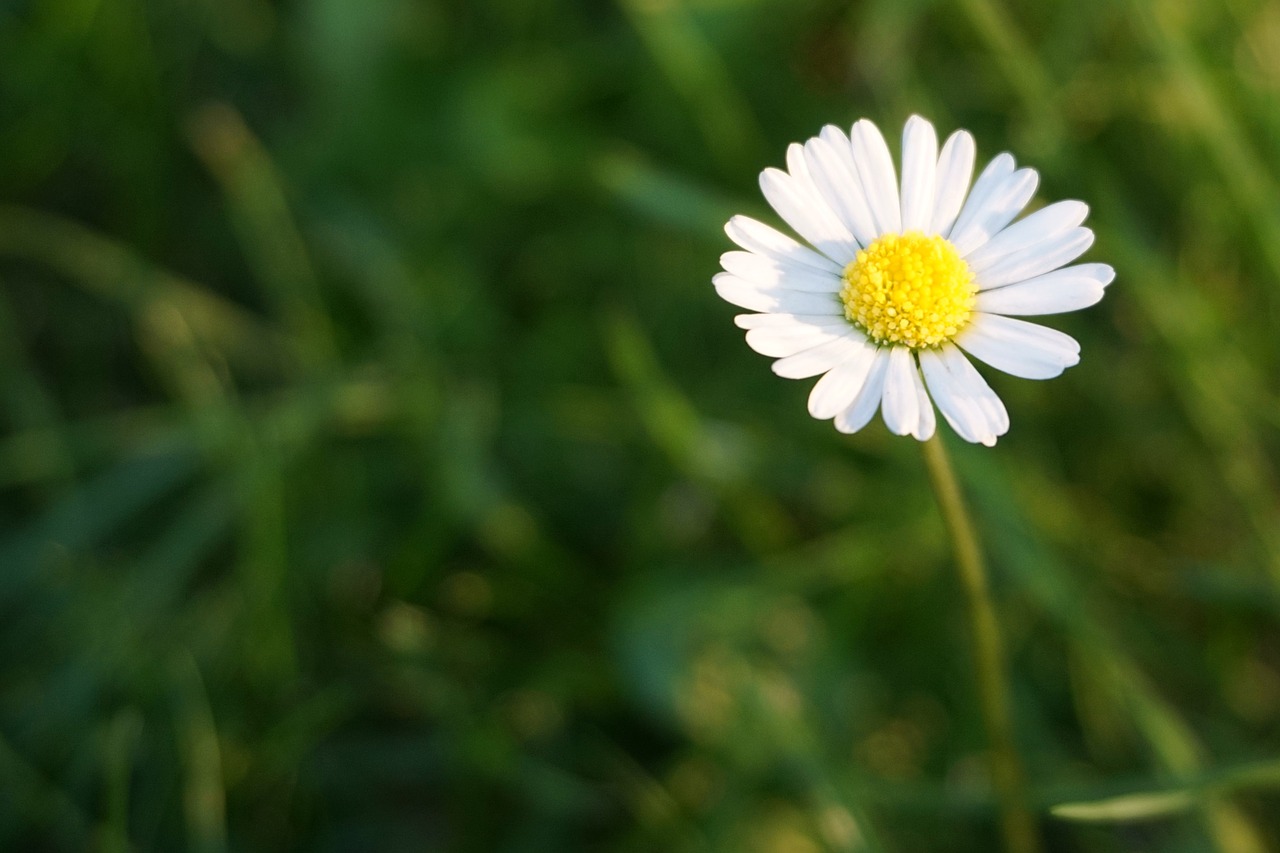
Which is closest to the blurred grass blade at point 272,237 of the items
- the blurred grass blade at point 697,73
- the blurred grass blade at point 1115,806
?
the blurred grass blade at point 697,73

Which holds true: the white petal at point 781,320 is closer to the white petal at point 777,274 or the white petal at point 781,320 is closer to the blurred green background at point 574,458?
the white petal at point 777,274

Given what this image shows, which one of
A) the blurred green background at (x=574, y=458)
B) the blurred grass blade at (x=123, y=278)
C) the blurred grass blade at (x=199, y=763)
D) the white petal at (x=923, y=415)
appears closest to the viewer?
the white petal at (x=923, y=415)

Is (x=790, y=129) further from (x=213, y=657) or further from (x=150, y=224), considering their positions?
(x=213, y=657)

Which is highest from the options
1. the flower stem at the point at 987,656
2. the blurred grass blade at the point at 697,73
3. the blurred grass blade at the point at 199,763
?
the blurred grass blade at the point at 697,73

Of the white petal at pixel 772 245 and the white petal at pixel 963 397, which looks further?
the white petal at pixel 772 245

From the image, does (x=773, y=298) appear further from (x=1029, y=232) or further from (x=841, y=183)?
(x=1029, y=232)

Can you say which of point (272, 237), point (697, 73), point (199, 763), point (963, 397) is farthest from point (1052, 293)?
point (272, 237)

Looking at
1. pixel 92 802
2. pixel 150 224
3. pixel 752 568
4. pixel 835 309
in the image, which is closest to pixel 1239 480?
pixel 752 568
